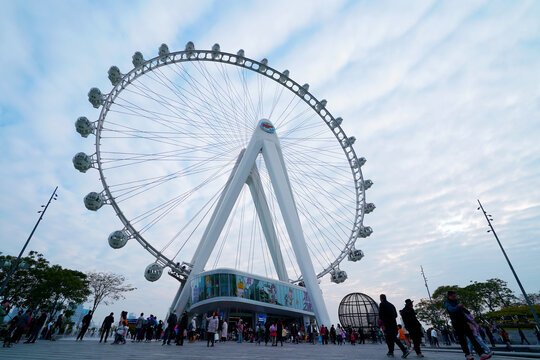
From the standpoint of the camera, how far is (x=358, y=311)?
35406 millimetres

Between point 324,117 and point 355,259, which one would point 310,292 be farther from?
point 324,117

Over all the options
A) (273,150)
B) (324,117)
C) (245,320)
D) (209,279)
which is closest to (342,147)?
(324,117)

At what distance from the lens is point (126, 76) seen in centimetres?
2652

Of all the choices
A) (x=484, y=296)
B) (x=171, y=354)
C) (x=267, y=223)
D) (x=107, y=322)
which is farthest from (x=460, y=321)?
(x=484, y=296)

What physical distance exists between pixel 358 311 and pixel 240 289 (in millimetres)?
15272

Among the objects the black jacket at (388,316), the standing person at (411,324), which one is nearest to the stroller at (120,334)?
the black jacket at (388,316)

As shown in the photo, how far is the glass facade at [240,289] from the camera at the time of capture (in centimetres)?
3294

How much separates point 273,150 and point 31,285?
33652 mm

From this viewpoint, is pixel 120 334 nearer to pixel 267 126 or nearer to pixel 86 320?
pixel 86 320

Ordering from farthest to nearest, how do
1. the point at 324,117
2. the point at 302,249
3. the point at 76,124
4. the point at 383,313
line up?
the point at 324,117 → the point at 302,249 → the point at 76,124 → the point at 383,313

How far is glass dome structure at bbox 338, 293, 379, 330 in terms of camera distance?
113ft

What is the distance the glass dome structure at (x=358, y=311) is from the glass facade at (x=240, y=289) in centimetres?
681

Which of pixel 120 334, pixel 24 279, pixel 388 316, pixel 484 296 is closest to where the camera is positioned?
pixel 388 316

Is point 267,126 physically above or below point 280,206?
above
